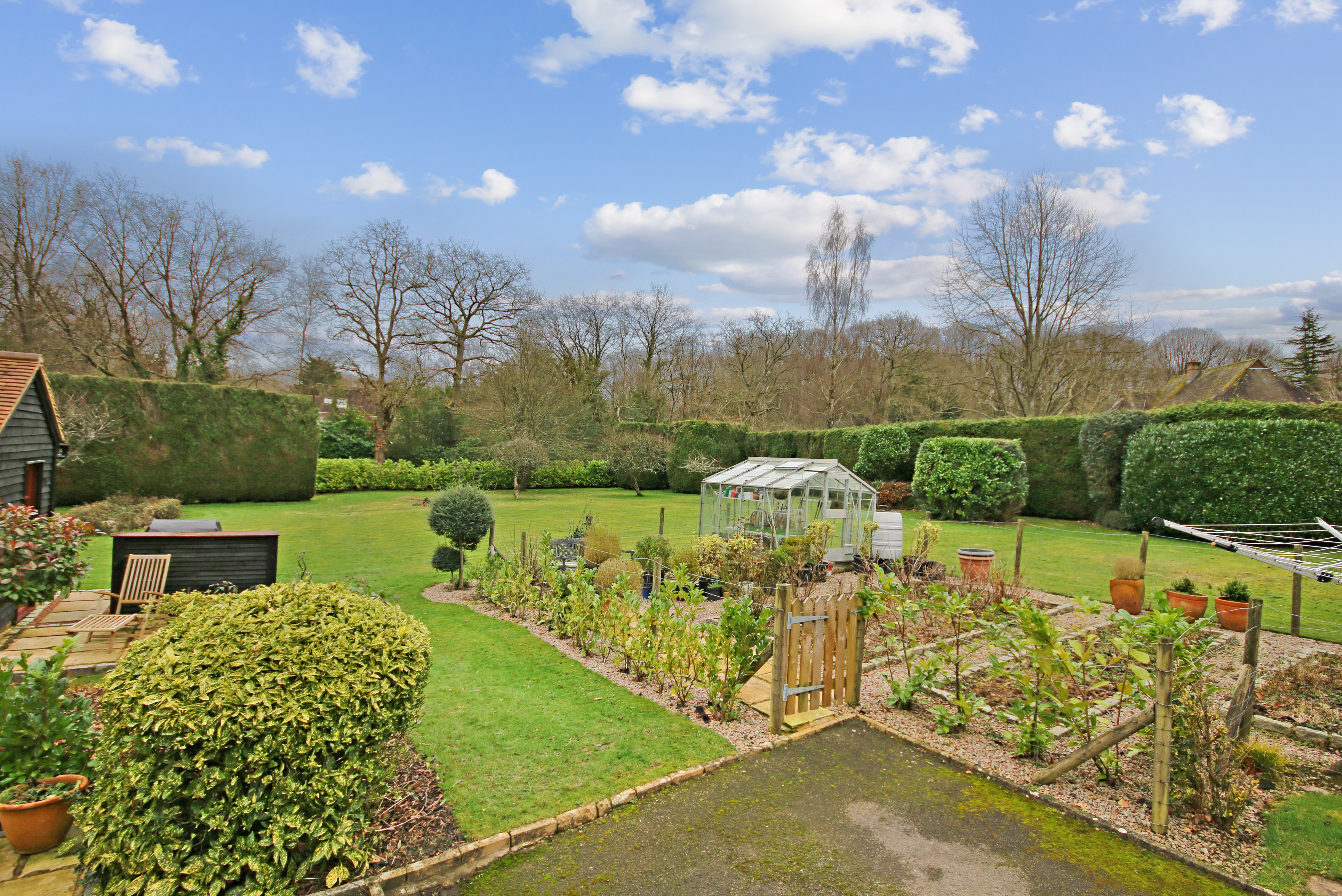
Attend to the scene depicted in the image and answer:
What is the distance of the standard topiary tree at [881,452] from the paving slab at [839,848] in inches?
714

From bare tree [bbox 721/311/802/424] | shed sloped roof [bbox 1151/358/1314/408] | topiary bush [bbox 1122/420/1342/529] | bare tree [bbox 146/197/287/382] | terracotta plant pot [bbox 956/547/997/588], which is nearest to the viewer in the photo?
terracotta plant pot [bbox 956/547/997/588]

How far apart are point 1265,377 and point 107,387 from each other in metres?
41.8

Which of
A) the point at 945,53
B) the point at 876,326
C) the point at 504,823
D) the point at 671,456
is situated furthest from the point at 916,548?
the point at 876,326

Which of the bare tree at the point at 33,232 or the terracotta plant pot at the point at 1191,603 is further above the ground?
the bare tree at the point at 33,232

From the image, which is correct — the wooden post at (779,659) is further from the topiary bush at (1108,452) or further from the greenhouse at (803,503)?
the topiary bush at (1108,452)

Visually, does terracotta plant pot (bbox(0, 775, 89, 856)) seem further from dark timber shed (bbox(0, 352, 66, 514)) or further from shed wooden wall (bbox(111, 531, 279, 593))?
dark timber shed (bbox(0, 352, 66, 514))

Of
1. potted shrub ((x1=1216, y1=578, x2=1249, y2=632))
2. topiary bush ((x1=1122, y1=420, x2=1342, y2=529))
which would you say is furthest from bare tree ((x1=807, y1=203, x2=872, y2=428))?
potted shrub ((x1=1216, y1=578, x2=1249, y2=632))

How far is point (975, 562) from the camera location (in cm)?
969

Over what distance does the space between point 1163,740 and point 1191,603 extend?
5.54 metres

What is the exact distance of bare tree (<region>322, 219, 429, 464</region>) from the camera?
31094 millimetres

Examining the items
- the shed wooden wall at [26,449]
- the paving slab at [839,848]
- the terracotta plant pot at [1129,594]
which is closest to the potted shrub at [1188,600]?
the terracotta plant pot at [1129,594]

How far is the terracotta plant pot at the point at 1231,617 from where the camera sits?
7.24 metres

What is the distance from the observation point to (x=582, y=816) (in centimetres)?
359

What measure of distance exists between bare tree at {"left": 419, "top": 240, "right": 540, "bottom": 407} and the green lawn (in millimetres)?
32863
